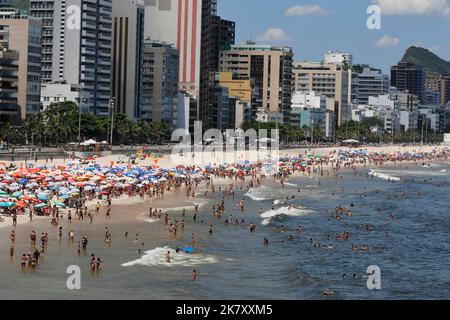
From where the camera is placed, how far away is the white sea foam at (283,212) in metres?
69.2

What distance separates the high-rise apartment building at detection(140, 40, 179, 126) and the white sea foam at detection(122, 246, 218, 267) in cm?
13439

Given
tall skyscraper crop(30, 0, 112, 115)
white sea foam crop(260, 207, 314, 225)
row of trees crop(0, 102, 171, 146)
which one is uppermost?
tall skyscraper crop(30, 0, 112, 115)

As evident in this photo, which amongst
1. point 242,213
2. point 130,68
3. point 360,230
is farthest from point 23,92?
point 360,230

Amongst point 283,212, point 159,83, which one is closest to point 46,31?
point 159,83

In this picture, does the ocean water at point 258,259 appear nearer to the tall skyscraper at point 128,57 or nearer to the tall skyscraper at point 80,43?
the tall skyscraper at point 80,43

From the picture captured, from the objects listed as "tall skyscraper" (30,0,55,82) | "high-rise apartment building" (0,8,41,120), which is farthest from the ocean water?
"tall skyscraper" (30,0,55,82)

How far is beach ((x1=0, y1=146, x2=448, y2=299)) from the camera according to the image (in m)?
40.1

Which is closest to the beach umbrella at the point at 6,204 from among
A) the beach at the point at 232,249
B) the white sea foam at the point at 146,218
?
the beach at the point at 232,249

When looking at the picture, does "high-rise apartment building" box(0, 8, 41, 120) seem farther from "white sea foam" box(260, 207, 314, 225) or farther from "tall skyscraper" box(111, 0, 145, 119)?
"white sea foam" box(260, 207, 314, 225)

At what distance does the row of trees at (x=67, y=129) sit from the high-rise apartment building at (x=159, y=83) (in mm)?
21534

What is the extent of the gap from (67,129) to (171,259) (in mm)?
83033

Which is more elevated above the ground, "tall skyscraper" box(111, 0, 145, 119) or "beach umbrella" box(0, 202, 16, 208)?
Answer: "tall skyscraper" box(111, 0, 145, 119)

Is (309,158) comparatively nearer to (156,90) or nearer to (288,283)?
(156,90)

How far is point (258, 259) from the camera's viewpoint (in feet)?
161
